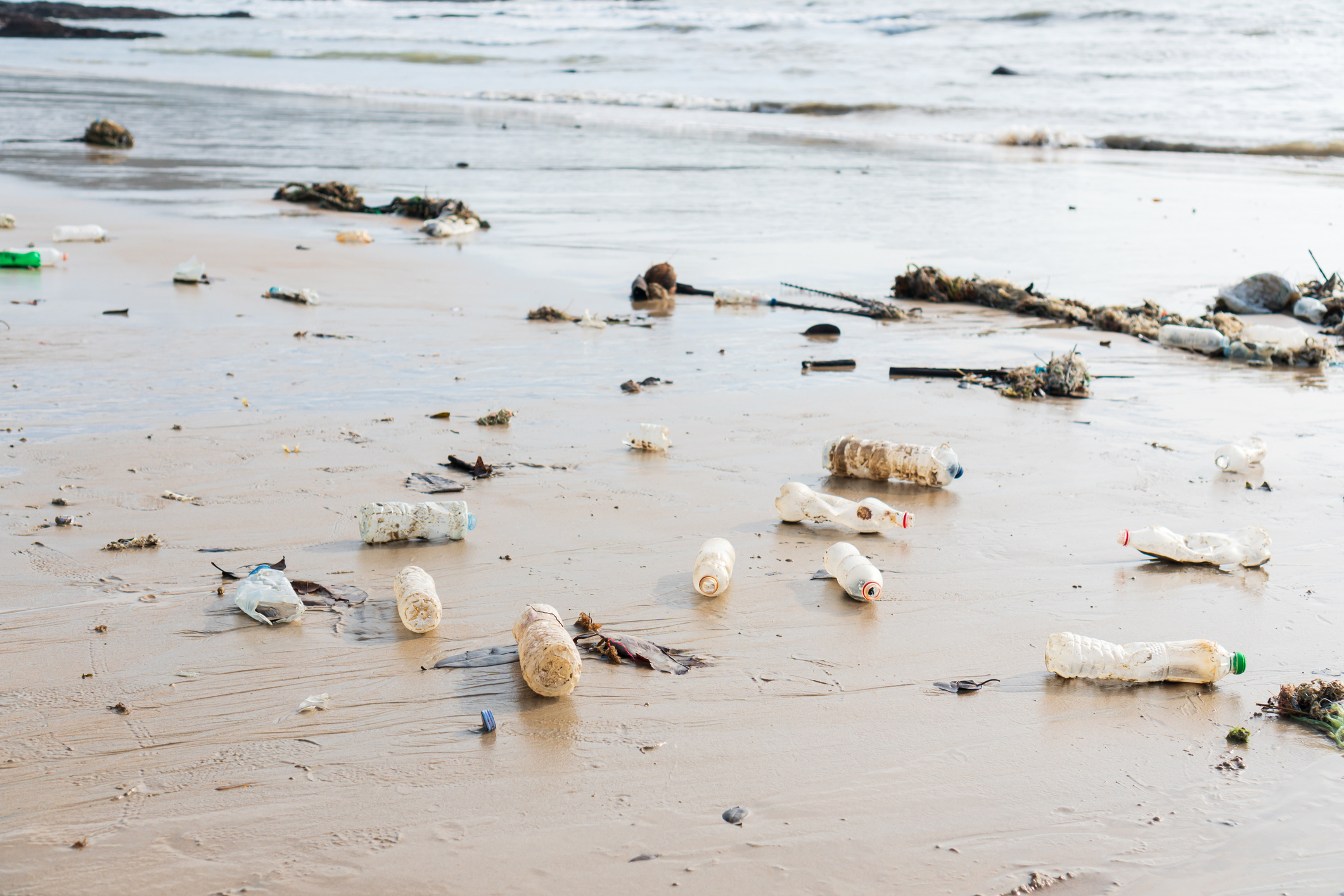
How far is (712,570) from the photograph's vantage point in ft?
11.7

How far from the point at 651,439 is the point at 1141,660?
2.54 m

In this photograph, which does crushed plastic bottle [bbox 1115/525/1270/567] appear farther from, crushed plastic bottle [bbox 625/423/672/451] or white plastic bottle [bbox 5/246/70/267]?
white plastic bottle [bbox 5/246/70/267]

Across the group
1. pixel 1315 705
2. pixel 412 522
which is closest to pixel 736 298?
pixel 412 522

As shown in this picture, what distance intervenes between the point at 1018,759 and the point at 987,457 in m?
2.73

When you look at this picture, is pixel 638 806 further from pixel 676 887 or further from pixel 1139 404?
pixel 1139 404

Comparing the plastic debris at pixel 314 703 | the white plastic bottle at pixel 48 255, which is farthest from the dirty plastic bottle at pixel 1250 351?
the white plastic bottle at pixel 48 255

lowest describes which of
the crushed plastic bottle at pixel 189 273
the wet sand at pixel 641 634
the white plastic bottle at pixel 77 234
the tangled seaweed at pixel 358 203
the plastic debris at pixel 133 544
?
the wet sand at pixel 641 634

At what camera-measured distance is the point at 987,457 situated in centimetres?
520

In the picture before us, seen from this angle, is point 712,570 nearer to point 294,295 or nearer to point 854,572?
point 854,572

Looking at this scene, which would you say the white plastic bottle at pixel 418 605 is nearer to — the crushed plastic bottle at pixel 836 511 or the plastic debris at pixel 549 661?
the plastic debris at pixel 549 661

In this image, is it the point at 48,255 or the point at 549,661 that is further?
the point at 48,255

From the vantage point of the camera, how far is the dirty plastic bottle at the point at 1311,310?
27.7 ft

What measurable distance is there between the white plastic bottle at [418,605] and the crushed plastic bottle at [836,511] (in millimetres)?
1556

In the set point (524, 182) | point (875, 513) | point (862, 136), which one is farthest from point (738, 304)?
point (862, 136)
